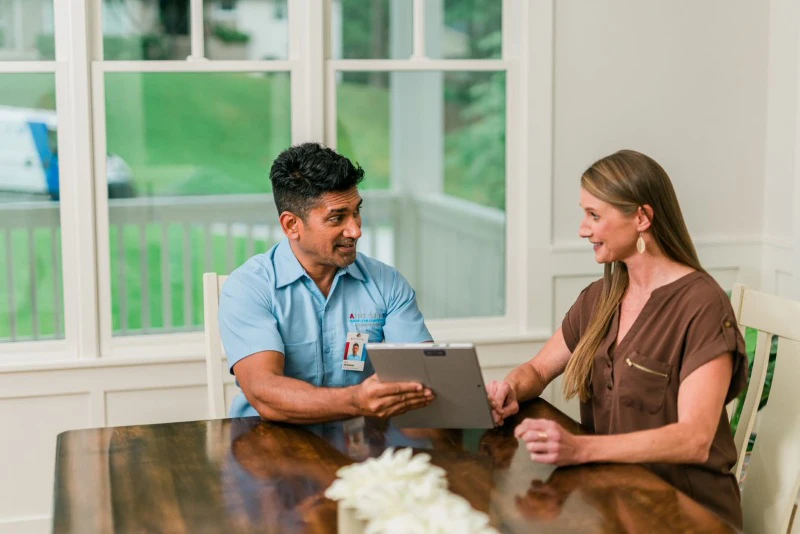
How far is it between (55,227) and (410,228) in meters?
1.17

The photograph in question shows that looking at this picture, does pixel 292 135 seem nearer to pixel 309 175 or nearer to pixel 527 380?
pixel 309 175

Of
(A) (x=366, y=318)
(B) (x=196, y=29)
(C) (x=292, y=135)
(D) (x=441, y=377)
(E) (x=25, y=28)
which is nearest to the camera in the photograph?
(D) (x=441, y=377)

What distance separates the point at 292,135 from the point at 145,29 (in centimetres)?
57

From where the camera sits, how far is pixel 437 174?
11.8 ft

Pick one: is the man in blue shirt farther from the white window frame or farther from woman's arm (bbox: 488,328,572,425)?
the white window frame

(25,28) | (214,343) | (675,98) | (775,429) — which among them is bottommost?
(775,429)

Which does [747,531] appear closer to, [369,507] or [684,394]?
[684,394]

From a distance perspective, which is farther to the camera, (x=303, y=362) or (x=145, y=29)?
(x=145, y=29)

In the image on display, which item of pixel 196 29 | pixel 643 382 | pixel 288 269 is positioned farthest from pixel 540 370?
pixel 196 29

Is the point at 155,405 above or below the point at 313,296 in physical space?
below

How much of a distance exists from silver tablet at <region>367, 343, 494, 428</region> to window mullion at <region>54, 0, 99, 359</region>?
149 cm

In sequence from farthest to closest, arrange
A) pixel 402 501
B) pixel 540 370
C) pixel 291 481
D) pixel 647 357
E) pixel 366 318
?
pixel 366 318
pixel 540 370
pixel 647 357
pixel 291 481
pixel 402 501

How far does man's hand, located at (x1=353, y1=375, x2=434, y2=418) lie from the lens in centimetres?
203

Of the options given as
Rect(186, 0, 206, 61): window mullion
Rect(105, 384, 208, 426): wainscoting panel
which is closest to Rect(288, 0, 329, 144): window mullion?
Rect(186, 0, 206, 61): window mullion
